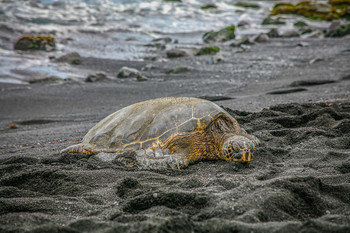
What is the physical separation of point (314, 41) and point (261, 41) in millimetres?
2347

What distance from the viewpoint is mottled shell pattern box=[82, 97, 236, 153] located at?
11.4ft

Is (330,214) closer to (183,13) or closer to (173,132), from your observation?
(173,132)

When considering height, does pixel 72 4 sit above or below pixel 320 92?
above

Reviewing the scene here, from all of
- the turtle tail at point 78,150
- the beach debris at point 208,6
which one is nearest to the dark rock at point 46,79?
the turtle tail at point 78,150

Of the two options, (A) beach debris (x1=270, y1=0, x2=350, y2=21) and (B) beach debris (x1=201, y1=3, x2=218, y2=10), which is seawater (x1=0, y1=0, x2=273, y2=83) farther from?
(A) beach debris (x1=270, y1=0, x2=350, y2=21)

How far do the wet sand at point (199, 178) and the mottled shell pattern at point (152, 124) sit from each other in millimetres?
304

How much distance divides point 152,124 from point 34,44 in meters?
11.6

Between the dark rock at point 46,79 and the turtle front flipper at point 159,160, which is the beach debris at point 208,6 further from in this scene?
the turtle front flipper at point 159,160

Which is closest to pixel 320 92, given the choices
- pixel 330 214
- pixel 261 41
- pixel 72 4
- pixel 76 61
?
pixel 330 214

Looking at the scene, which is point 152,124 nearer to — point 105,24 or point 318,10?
point 105,24

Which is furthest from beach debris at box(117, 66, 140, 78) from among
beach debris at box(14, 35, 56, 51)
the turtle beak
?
the turtle beak

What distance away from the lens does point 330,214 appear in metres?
2.02

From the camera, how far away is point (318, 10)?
28.3 meters

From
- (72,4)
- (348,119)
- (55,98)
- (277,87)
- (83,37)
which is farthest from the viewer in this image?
(72,4)
